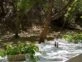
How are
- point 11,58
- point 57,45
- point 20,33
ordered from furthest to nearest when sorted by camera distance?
point 20,33 → point 57,45 → point 11,58

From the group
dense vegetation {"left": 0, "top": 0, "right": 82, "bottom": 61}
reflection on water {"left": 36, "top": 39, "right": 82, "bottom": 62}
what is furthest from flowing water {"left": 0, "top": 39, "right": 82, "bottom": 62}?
dense vegetation {"left": 0, "top": 0, "right": 82, "bottom": 61}

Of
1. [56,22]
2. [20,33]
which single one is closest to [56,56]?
[20,33]

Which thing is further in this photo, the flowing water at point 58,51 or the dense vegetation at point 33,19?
the dense vegetation at point 33,19

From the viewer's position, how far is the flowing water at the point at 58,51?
30.3 ft

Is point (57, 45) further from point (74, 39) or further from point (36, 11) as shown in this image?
point (36, 11)

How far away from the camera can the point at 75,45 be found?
12234mm

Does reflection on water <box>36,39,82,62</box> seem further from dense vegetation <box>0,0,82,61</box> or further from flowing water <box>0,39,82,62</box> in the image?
dense vegetation <box>0,0,82,61</box>

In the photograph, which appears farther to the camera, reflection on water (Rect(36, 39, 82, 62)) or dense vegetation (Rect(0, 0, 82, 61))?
dense vegetation (Rect(0, 0, 82, 61))

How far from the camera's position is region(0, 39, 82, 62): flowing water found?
30.3 ft

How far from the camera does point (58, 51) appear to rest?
10781 millimetres

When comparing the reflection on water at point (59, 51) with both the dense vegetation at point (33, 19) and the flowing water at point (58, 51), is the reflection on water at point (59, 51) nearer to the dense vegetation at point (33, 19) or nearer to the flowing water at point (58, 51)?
the flowing water at point (58, 51)

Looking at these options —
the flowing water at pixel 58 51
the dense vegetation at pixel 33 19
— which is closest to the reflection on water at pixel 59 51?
the flowing water at pixel 58 51

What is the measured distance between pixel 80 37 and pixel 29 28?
14.4ft

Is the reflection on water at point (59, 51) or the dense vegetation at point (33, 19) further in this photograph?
the dense vegetation at point (33, 19)
